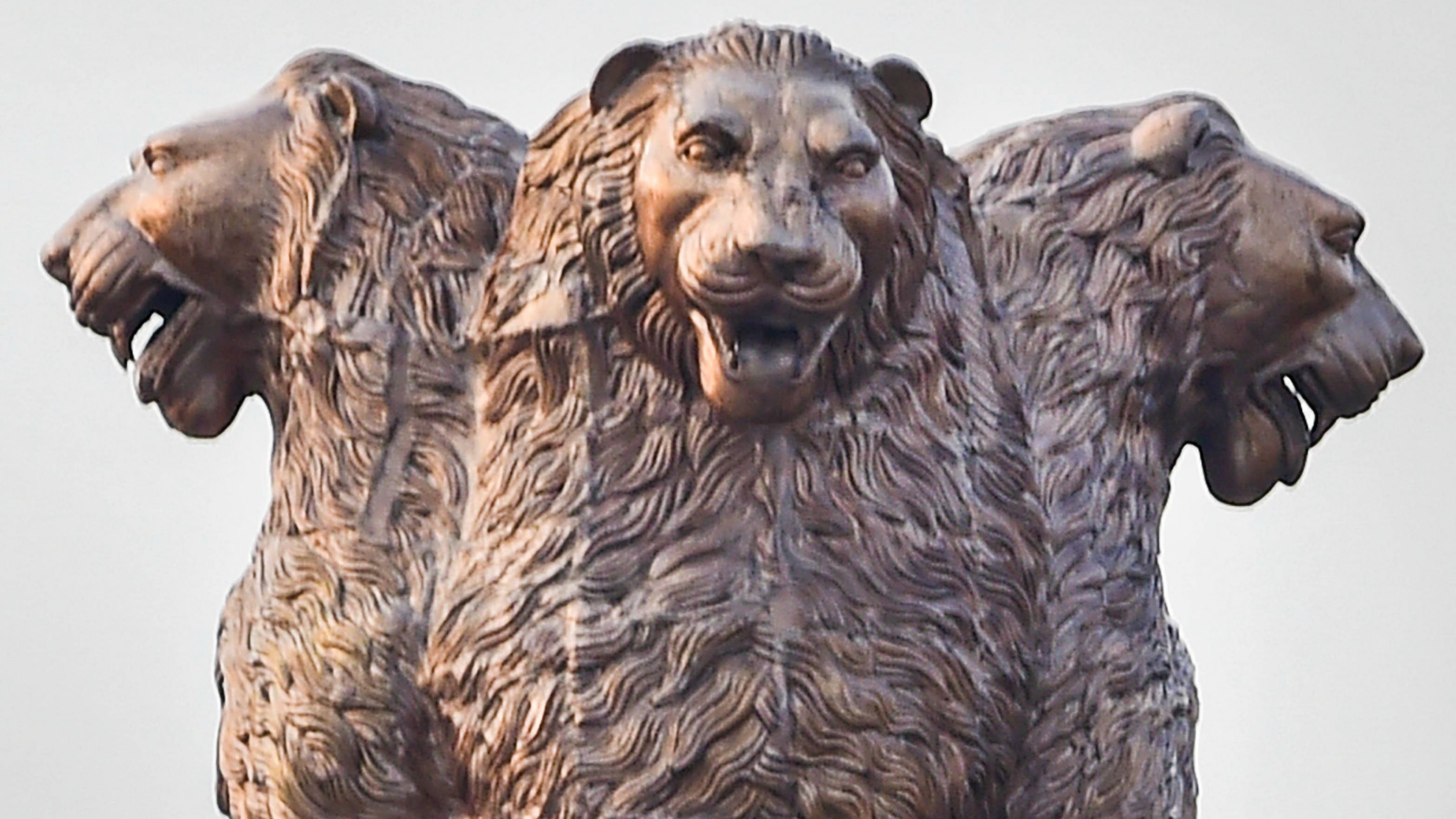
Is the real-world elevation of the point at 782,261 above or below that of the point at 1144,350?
above

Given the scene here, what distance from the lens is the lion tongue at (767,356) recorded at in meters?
2.36

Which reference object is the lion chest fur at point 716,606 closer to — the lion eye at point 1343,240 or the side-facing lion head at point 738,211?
the side-facing lion head at point 738,211

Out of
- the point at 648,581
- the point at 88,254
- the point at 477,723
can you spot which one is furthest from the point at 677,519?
the point at 88,254

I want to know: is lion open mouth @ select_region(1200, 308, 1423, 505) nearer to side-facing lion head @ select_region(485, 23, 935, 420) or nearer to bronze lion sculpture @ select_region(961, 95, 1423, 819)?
bronze lion sculpture @ select_region(961, 95, 1423, 819)

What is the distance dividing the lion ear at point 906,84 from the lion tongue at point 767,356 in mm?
219

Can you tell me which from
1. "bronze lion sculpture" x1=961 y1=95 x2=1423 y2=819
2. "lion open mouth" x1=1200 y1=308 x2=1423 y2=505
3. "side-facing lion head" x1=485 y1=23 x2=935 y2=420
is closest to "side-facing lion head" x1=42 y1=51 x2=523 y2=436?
"side-facing lion head" x1=485 y1=23 x2=935 y2=420

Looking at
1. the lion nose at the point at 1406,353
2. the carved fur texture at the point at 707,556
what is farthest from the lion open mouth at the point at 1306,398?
the carved fur texture at the point at 707,556

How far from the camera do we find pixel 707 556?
2.43m

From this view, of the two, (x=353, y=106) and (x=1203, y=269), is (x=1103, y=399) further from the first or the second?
(x=353, y=106)

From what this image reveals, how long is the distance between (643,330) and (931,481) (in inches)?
9.3

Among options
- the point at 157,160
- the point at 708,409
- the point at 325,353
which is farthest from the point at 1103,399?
the point at 157,160

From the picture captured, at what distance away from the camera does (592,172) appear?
8.02ft

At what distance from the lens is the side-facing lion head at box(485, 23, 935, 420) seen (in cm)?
232

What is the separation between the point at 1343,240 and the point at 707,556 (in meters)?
0.59
